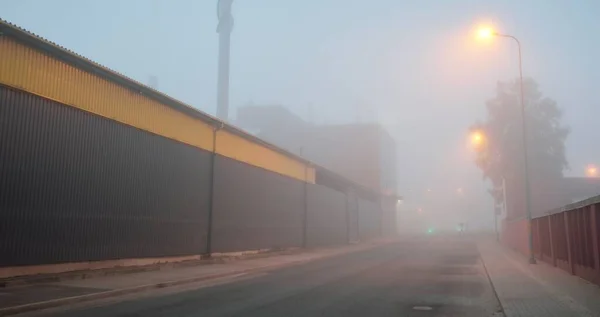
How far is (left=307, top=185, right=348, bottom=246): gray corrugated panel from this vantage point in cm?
3978

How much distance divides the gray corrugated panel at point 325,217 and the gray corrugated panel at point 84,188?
1791cm

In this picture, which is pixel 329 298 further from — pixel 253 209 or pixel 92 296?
pixel 253 209

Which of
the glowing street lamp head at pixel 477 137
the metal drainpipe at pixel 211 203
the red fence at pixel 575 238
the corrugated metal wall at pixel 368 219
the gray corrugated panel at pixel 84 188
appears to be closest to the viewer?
the red fence at pixel 575 238

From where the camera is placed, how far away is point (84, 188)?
16.3 meters

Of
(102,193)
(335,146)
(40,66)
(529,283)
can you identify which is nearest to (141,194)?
(102,193)

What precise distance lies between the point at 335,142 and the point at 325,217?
142 feet

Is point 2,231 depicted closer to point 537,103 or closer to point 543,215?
point 543,215

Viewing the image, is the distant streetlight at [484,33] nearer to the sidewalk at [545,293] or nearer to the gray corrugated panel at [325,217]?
the sidewalk at [545,293]

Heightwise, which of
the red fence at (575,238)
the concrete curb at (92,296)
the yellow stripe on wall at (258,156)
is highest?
the yellow stripe on wall at (258,156)

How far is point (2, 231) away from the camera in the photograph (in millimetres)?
13484

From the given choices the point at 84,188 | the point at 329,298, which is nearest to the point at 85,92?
the point at 84,188

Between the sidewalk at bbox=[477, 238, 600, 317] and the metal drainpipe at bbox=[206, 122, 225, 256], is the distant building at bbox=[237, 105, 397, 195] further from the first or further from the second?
the sidewalk at bbox=[477, 238, 600, 317]

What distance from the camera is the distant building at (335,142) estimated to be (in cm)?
8281

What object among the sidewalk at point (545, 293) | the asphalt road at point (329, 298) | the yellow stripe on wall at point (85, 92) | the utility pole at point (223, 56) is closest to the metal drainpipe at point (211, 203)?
the yellow stripe on wall at point (85, 92)
